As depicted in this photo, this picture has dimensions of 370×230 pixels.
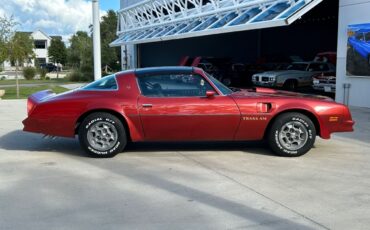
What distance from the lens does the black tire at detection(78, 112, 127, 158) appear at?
676 centimetres

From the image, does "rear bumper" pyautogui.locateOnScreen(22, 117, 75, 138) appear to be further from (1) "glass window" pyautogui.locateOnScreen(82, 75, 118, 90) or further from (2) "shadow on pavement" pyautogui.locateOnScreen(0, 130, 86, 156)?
(1) "glass window" pyautogui.locateOnScreen(82, 75, 118, 90)

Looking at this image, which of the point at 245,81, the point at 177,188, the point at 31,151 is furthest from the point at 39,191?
the point at 245,81

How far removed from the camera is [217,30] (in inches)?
765

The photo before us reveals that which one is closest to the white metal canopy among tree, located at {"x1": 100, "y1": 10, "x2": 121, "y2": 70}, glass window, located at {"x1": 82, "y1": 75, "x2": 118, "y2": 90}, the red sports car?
tree, located at {"x1": 100, "y1": 10, "x2": 121, "y2": 70}

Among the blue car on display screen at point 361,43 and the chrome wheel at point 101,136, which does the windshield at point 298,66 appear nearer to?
the blue car on display screen at point 361,43

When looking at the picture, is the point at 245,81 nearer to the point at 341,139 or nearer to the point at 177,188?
the point at 341,139

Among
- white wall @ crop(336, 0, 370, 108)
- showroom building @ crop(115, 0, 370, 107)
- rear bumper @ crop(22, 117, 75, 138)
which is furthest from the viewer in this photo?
A: showroom building @ crop(115, 0, 370, 107)

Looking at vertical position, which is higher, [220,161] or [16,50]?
[16,50]

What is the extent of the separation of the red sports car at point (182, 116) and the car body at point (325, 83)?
381 inches

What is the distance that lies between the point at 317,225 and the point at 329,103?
3.28 metres

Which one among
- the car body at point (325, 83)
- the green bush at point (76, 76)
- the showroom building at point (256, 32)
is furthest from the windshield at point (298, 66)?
the green bush at point (76, 76)

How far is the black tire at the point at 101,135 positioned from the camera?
6.76 meters

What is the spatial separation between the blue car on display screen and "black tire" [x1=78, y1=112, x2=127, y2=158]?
9.30 meters

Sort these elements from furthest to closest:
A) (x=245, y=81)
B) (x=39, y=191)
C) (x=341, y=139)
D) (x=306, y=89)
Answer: (x=245, y=81) < (x=306, y=89) < (x=341, y=139) < (x=39, y=191)
